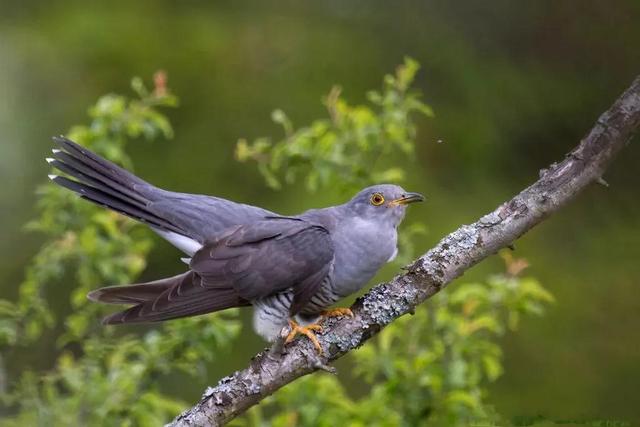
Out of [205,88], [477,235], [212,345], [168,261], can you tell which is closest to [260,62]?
[205,88]

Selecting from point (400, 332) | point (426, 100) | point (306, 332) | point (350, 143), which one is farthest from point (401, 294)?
point (426, 100)

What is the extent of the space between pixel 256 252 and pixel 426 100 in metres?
2.56

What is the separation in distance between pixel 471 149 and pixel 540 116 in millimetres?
468

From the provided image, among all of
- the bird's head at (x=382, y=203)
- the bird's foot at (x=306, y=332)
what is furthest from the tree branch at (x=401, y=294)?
the bird's head at (x=382, y=203)

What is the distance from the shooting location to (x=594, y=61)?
4.55 meters

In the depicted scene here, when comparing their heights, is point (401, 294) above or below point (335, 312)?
below

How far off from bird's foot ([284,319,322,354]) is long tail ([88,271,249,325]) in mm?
271

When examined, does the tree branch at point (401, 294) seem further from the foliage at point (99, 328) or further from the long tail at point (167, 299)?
the foliage at point (99, 328)

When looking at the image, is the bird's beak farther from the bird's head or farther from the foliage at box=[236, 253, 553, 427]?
the foliage at box=[236, 253, 553, 427]

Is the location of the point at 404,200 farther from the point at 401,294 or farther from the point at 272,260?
the point at 401,294

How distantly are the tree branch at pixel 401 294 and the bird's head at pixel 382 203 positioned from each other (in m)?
0.58

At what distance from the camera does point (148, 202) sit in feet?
11.0

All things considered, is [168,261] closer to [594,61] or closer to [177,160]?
[177,160]

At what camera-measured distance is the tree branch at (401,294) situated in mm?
2398
